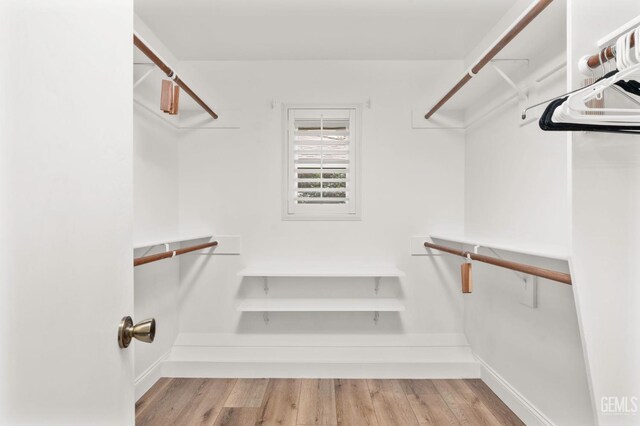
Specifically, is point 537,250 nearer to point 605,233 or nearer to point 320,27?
point 605,233

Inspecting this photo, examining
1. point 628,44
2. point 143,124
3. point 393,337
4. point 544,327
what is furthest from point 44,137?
point 393,337

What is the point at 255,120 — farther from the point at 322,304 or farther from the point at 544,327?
the point at 544,327

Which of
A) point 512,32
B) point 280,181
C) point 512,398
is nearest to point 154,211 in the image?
point 280,181

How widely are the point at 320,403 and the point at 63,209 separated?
196cm

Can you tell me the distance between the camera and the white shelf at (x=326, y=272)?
2439 mm

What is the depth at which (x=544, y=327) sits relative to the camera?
1.77 meters

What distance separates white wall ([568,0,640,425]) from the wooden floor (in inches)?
44.9

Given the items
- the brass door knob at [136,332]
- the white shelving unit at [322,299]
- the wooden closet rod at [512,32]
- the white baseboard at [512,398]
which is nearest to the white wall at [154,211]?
the white shelving unit at [322,299]

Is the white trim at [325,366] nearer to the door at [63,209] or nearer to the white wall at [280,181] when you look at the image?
the white wall at [280,181]

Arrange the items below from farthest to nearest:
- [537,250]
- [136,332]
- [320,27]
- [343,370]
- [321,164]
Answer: [321,164] < [343,370] < [320,27] < [537,250] < [136,332]

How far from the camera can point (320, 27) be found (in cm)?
222

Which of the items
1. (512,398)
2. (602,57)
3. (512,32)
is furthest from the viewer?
(512,398)

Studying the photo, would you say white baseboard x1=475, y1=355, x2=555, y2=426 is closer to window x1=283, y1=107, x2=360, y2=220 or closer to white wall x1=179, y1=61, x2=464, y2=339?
white wall x1=179, y1=61, x2=464, y2=339

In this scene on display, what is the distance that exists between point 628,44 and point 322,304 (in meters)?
2.09
